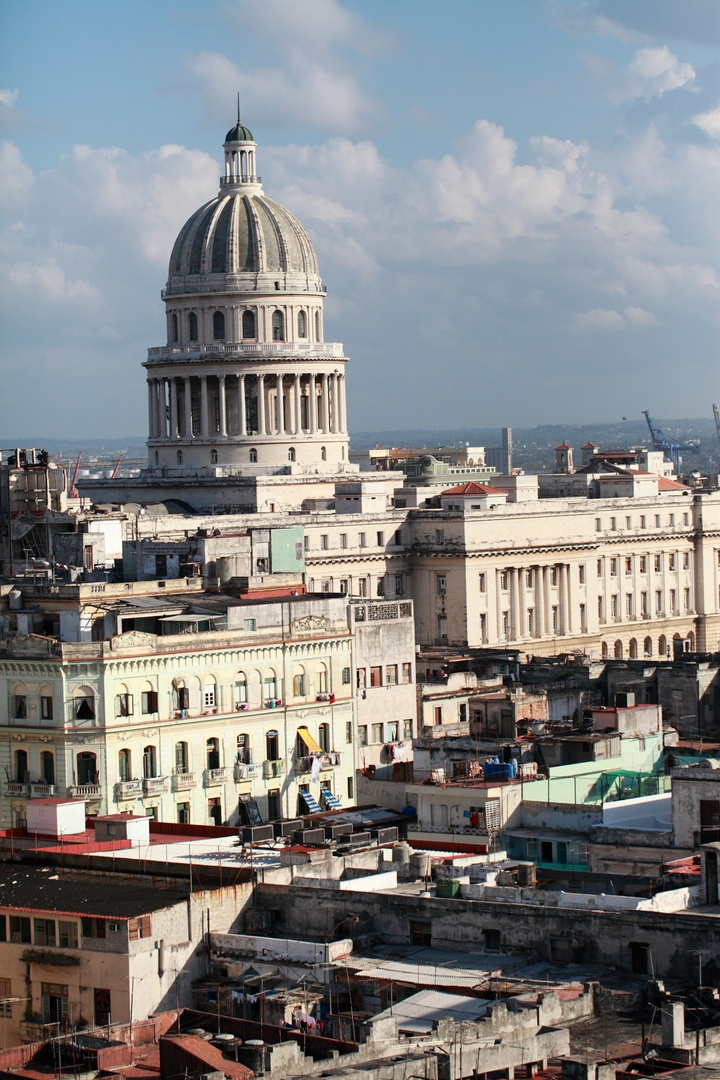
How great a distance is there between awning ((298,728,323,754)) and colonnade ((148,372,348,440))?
88182 millimetres

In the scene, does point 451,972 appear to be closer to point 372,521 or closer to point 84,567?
point 84,567

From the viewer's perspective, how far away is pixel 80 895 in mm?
61625

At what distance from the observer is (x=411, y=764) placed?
8969 cm

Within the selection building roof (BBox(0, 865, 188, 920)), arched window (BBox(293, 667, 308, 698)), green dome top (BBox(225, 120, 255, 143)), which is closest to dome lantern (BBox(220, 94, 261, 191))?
green dome top (BBox(225, 120, 255, 143))

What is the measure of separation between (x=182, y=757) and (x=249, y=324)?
9590cm

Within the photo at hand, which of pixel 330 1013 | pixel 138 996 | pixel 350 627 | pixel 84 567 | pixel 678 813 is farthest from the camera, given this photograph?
pixel 84 567

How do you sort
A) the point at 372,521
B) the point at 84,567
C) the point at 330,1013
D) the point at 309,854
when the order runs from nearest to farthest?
1. the point at 330,1013
2. the point at 309,854
3. the point at 84,567
4. the point at 372,521

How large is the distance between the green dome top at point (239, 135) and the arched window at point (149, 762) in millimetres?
107398

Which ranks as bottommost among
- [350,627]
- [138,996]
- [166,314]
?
[138,996]

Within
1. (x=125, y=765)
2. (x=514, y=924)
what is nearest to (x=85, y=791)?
(x=125, y=765)

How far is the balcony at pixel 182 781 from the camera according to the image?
279ft

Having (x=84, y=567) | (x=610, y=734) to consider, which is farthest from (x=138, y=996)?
(x=84, y=567)

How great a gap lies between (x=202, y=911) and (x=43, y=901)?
154 inches

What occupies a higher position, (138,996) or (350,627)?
(350,627)
